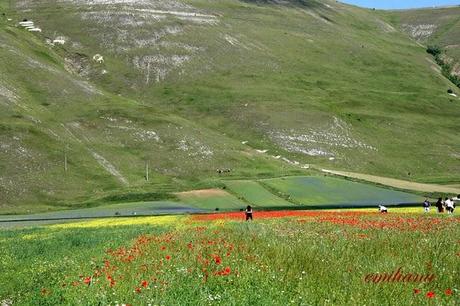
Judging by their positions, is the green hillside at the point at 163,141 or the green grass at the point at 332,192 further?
the green hillside at the point at 163,141

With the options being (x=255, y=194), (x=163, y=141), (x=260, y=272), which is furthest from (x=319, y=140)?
(x=260, y=272)

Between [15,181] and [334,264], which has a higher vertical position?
[334,264]

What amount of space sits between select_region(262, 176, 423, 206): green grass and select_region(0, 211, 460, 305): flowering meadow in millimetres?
70558

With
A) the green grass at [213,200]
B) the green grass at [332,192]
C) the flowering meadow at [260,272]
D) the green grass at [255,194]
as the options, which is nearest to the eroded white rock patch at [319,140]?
the green grass at [332,192]

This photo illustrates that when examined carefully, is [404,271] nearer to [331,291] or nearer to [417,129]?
[331,291]

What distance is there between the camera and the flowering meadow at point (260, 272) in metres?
13.9

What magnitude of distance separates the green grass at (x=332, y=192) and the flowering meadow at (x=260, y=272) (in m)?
70.6

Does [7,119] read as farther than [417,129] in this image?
No

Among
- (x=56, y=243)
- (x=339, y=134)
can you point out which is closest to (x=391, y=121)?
(x=339, y=134)

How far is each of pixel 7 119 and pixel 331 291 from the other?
13307 cm

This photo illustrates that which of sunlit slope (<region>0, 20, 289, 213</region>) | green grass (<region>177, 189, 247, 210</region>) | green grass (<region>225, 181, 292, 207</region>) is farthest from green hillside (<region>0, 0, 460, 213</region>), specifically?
green grass (<region>225, 181, 292, 207</region>)

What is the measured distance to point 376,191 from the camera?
105125mm

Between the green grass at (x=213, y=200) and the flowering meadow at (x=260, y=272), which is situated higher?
the flowering meadow at (x=260, y=272)

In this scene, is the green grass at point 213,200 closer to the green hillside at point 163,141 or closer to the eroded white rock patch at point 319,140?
the green hillside at point 163,141
